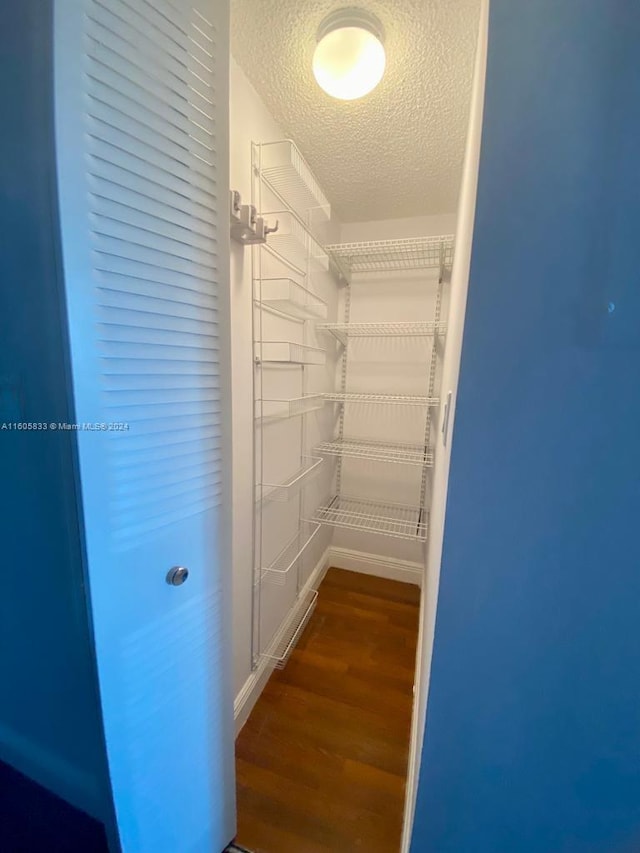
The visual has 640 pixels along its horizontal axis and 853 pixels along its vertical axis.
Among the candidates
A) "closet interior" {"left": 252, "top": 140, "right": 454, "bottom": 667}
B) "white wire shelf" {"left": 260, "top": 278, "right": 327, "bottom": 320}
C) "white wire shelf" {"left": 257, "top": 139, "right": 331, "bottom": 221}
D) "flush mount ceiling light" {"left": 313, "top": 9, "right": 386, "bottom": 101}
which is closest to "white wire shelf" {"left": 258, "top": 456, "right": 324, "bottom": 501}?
"closet interior" {"left": 252, "top": 140, "right": 454, "bottom": 667}

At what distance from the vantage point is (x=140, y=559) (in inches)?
25.2

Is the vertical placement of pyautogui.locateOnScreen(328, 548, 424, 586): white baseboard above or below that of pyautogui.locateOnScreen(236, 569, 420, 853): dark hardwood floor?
above

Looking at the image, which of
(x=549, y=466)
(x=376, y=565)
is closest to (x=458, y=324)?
(x=549, y=466)

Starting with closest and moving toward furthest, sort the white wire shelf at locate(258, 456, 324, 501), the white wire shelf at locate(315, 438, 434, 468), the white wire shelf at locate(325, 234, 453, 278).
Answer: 1. the white wire shelf at locate(258, 456, 324, 501)
2. the white wire shelf at locate(325, 234, 453, 278)
3. the white wire shelf at locate(315, 438, 434, 468)

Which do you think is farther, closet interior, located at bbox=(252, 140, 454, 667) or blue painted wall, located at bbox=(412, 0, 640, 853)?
closet interior, located at bbox=(252, 140, 454, 667)

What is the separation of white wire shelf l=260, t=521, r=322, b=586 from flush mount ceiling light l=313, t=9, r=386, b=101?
1.79m

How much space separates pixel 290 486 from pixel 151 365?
3.24 ft

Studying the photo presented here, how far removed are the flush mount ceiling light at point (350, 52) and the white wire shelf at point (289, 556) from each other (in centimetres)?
179

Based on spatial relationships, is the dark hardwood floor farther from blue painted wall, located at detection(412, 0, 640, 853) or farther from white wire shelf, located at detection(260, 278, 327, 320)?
white wire shelf, located at detection(260, 278, 327, 320)

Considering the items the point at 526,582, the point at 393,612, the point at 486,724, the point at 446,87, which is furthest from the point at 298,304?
the point at 393,612

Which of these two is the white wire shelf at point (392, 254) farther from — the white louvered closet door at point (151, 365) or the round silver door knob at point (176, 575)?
the round silver door knob at point (176, 575)

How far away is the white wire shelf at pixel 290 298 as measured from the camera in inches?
53.3

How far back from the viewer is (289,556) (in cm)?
181

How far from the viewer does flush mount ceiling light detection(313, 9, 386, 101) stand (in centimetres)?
90
